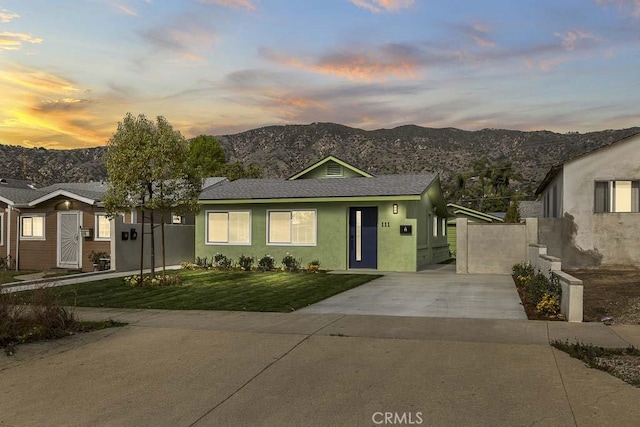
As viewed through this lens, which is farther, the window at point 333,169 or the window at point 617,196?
the window at point 333,169

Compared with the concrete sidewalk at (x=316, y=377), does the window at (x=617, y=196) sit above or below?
above

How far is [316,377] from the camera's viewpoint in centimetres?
617

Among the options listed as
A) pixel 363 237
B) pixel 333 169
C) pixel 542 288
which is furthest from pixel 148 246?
pixel 542 288

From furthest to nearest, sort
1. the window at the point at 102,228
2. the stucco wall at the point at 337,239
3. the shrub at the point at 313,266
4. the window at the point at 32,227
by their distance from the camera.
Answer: the window at the point at 32,227 < the window at the point at 102,228 < the stucco wall at the point at 337,239 < the shrub at the point at 313,266

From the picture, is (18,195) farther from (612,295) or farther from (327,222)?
(612,295)

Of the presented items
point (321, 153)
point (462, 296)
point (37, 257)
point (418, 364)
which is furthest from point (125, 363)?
point (321, 153)

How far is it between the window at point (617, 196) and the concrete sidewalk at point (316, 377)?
1255 cm

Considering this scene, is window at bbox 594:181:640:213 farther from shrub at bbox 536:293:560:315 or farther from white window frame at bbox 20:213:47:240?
white window frame at bbox 20:213:47:240

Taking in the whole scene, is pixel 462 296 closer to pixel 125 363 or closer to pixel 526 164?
pixel 125 363

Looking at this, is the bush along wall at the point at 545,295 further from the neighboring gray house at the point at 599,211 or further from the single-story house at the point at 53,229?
the single-story house at the point at 53,229

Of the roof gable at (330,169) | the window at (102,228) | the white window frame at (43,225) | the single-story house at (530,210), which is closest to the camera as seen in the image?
the window at (102,228)

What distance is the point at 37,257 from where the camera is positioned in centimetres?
2312

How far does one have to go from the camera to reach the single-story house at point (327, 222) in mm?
20781

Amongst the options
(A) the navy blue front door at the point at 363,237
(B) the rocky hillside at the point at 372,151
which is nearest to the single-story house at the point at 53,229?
(A) the navy blue front door at the point at 363,237
